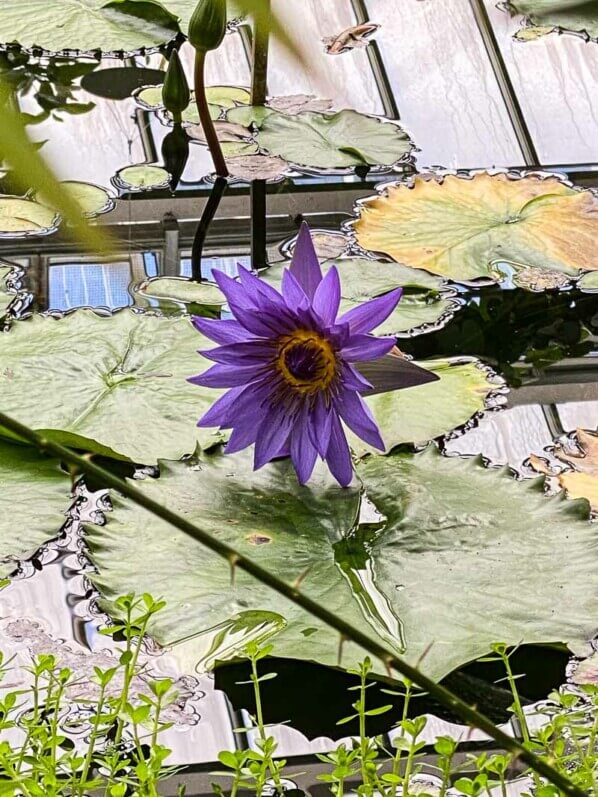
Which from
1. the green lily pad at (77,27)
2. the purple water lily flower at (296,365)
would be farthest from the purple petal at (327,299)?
the green lily pad at (77,27)

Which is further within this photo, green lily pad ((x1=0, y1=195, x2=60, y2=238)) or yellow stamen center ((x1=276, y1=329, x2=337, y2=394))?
green lily pad ((x1=0, y1=195, x2=60, y2=238))

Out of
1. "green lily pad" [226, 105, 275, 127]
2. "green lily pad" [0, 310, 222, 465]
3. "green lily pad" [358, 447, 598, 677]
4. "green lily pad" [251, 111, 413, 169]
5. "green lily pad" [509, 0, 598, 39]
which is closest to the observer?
"green lily pad" [358, 447, 598, 677]

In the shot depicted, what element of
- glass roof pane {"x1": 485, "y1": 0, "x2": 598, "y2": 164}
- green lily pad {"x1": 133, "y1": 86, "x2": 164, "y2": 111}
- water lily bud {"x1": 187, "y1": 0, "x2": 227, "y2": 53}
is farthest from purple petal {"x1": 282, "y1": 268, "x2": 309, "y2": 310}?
green lily pad {"x1": 133, "y1": 86, "x2": 164, "y2": 111}

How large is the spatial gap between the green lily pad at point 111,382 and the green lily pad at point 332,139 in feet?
1.85

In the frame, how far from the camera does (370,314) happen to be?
1125 millimetres

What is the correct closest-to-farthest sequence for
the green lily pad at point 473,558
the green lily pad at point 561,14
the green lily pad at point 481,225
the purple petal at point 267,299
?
the green lily pad at point 473,558 < the purple petal at point 267,299 < the green lily pad at point 481,225 < the green lily pad at point 561,14

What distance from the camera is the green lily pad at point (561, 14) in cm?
230

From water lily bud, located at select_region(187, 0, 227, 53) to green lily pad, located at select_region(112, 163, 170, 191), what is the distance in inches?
8.9

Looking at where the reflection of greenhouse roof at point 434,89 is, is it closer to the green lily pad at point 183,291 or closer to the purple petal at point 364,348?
the green lily pad at point 183,291

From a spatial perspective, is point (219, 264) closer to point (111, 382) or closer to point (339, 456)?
point (111, 382)

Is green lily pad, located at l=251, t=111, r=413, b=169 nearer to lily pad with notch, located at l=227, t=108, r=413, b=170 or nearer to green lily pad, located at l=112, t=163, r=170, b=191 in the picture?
lily pad with notch, located at l=227, t=108, r=413, b=170

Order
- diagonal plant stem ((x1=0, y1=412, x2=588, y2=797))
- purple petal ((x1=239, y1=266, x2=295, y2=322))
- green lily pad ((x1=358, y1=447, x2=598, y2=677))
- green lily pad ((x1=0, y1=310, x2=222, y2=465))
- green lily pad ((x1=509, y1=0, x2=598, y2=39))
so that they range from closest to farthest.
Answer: diagonal plant stem ((x1=0, y1=412, x2=588, y2=797)) → green lily pad ((x1=358, y1=447, x2=598, y2=677)) → purple petal ((x1=239, y1=266, x2=295, y2=322)) → green lily pad ((x1=0, y1=310, x2=222, y2=465)) → green lily pad ((x1=509, y1=0, x2=598, y2=39))

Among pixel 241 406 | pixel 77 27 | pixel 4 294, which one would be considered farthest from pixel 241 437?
pixel 77 27

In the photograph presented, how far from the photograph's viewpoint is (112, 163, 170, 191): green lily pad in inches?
72.1
